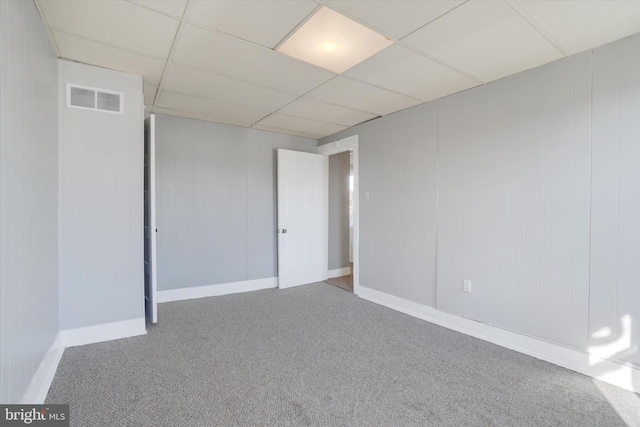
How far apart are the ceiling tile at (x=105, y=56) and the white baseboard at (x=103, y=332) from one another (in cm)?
241

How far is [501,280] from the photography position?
2.85m

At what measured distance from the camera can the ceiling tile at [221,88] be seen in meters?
2.83

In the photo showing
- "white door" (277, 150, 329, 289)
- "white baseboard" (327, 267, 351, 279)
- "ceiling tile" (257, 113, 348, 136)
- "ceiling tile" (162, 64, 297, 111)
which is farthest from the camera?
"white baseboard" (327, 267, 351, 279)

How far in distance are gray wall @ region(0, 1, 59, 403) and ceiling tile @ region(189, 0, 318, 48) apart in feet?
3.24

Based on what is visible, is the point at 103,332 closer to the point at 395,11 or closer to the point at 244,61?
the point at 244,61

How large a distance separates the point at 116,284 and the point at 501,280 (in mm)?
3712

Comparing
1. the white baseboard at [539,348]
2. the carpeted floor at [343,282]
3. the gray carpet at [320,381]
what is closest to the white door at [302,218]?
the carpeted floor at [343,282]

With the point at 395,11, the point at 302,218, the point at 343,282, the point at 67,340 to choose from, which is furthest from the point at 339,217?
the point at 67,340

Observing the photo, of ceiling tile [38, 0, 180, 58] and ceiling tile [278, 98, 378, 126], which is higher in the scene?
ceiling tile [38, 0, 180, 58]

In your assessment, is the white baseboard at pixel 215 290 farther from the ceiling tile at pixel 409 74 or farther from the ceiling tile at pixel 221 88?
the ceiling tile at pixel 409 74

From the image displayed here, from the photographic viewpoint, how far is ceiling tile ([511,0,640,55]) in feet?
Answer: 5.96

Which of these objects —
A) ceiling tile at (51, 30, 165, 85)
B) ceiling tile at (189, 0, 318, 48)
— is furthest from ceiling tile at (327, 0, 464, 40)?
ceiling tile at (51, 30, 165, 85)

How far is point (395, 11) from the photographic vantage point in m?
1.90

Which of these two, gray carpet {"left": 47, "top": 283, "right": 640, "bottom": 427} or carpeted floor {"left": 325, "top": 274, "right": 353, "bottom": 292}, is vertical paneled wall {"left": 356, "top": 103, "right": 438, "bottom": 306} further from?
gray carpet {"left": 47, "top": 283, "right": 640, "bottom": 427}
